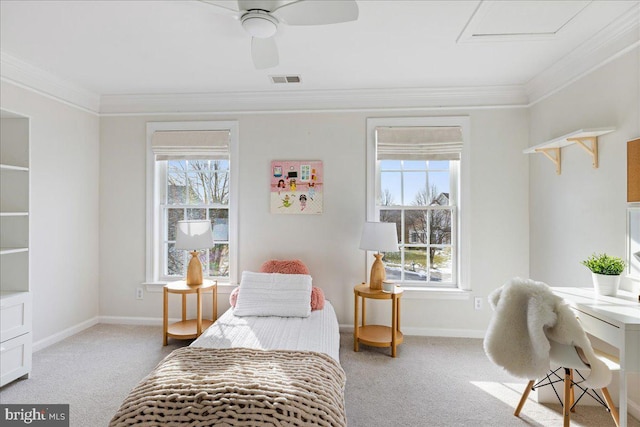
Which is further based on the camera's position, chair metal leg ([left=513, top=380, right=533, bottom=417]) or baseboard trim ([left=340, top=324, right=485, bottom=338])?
baseboard trim ([left=340, top=324, right=485, bottom=338])

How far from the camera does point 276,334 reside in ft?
8.15

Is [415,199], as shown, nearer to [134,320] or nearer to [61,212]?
[134,320]

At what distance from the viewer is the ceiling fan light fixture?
5.94 ft

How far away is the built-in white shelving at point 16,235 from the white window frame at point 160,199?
1191 millimetres

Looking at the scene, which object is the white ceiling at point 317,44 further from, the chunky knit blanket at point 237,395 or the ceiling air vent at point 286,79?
the chunky knit blanket at point 237,395

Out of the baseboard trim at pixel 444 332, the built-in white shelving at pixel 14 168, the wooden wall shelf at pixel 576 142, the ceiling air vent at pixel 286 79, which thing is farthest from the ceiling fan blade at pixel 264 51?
the baseboard trim at pixel 444 332

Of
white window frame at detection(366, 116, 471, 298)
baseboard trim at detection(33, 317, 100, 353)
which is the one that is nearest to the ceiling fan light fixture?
white window frame at detection(366, 116, 471, 298)

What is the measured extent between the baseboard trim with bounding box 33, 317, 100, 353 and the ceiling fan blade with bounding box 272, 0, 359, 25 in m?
3.59

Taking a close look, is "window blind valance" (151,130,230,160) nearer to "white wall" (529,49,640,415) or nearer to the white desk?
"white wall" (529,49,640,415)

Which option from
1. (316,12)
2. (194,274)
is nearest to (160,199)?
(194,274)

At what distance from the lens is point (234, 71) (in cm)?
308

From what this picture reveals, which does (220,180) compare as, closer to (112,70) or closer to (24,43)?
(112,70)

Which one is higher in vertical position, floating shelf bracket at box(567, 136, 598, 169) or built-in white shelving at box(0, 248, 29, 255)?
floating shelf bracket at box(567, 136, 598, 169)

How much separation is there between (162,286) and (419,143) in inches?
127
